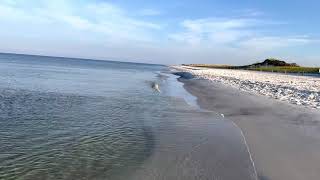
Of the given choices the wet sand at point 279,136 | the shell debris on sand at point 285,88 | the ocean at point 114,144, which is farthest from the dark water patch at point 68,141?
the shell debris on sand at point 285,88

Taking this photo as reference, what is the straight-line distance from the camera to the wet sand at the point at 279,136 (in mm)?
8500

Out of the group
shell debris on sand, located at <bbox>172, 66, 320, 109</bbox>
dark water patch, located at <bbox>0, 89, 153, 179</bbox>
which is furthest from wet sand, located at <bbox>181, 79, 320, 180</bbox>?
dark water patch, located at <bbox>0, 89, 153, 179</bbox>

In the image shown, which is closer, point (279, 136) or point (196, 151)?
point (196, 151)

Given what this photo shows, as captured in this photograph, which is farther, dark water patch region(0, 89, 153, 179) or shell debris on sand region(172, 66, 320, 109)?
shell debris on sand region(172, 66, 320, 109)

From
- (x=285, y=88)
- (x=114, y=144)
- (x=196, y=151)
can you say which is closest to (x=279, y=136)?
(x=196, y=151)

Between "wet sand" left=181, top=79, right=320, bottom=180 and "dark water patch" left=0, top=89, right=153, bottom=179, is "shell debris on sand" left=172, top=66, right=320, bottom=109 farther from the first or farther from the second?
"dark water patch" left=0, top=89, right=153, bottom=179

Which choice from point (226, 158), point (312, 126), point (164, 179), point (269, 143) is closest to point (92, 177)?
point (164, 179)

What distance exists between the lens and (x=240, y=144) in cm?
1084

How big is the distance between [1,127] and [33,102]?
614 centimetres

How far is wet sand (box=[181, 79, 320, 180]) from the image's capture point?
8.50m

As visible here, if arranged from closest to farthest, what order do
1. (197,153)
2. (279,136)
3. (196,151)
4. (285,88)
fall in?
(197,153) → (196,151) → (279,136) → (285,88)

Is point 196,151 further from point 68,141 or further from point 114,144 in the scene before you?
point 68,141

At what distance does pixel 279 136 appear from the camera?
39.2 feet

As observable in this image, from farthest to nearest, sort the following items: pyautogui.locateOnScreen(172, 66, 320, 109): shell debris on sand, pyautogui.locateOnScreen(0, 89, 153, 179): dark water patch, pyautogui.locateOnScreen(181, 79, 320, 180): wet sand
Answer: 1. pyautogui.locateOnScreen(172, 66, 320, 109): shell debris on sand
2. pyautogui.locateOnScreen(181, 79, 320, 180): wet sand
3. pyautogui.locateOnScreen(0, 89, 153, 179): dark water patch
